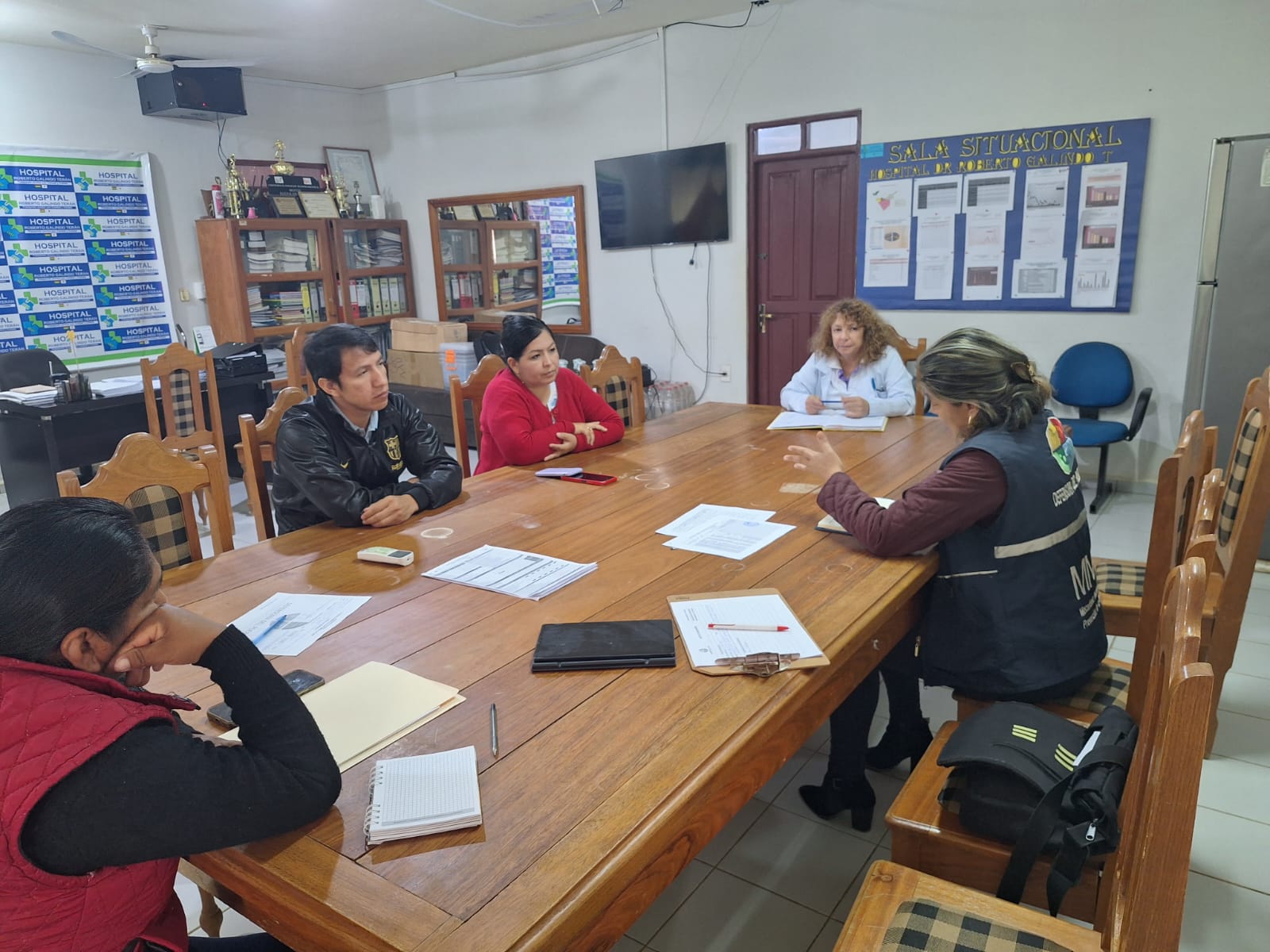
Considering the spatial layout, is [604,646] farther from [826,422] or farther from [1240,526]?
[826,422]

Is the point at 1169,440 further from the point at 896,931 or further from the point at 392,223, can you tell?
the point at 392,223

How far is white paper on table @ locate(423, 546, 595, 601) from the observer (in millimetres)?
1628

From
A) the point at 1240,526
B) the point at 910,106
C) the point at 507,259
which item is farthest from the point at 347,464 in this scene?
the point at 507,259

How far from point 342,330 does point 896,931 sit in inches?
75.3

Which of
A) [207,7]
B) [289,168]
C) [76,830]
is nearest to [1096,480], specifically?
[76,830]

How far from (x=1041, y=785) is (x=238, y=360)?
5069 millimetres

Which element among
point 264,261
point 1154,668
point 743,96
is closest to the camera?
point 1154,668

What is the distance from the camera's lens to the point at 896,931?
1.11 m

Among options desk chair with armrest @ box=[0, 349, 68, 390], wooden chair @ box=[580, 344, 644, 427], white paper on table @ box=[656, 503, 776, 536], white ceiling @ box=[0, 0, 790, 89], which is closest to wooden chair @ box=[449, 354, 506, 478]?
wooden chair @ box=[580, 344, 644, 427]

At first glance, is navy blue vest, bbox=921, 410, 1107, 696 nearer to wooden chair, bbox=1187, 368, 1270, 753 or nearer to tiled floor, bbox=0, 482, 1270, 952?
wooden chair, bbox=1187, 368, 1270, 753

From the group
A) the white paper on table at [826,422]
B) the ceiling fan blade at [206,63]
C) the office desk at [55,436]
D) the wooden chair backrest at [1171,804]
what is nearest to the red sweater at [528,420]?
the white paper on table at [826,422]

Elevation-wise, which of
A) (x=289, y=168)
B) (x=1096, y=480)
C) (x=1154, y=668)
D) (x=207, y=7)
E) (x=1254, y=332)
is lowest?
(x=1096, y=480)

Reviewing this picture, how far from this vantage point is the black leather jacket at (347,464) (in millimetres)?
2074

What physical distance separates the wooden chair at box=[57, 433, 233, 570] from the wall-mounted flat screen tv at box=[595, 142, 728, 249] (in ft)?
13.5
